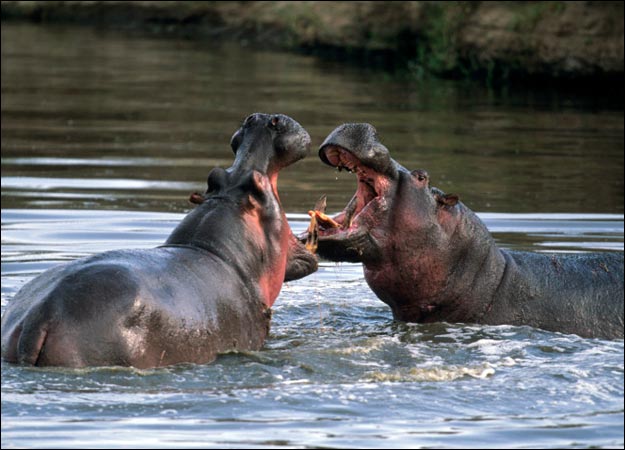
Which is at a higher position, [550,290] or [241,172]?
[241,172]

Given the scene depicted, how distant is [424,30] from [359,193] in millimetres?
19633

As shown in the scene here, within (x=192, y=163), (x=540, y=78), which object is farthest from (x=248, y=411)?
(x=540, y=78)

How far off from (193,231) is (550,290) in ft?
7.77

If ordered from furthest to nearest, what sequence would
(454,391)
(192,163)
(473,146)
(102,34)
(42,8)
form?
(42,8)
(102,34)
(473,146)
(192,163)
(454,391)

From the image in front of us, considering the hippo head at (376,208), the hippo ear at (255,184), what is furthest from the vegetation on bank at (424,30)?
the hippo ear at (255,184)

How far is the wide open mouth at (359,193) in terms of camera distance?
7539 mm

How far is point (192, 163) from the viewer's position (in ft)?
49.8

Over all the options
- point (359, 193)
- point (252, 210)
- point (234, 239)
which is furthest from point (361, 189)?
point (234, 239)

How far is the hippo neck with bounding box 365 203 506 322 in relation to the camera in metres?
7.84

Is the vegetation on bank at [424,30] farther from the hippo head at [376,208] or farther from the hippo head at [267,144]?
the hippo head at [267,144]

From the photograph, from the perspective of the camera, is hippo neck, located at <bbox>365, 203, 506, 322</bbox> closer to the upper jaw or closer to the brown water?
the upper jaw

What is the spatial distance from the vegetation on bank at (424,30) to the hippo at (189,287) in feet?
53.2

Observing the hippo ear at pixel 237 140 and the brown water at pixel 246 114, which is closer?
the hippo ear at pixel 237 140

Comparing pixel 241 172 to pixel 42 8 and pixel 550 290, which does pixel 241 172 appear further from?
pixel 42 8
